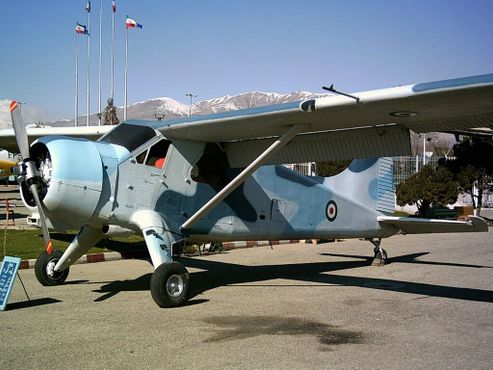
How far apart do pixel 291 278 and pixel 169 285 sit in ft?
12.3

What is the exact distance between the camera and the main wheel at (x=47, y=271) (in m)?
9.44

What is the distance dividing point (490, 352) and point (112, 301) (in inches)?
205

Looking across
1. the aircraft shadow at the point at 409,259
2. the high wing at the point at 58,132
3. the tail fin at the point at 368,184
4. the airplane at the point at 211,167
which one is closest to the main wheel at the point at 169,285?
the airplane at the point at 211,167

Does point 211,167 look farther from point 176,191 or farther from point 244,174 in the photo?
point 244,174

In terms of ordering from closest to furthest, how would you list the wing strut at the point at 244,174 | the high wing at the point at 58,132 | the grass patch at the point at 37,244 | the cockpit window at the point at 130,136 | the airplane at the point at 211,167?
the airplane at the point at 211,167 < the wing strut at the point at 244,174 < the cockpit window at the point at 130,136 < the high wing at the point at 58,132 < the grass patch at the point at 37,244

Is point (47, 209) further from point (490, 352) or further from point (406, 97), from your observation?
point (490, 352)

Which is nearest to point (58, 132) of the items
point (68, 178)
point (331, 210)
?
point (68, 178)

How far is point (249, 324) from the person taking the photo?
271 inches

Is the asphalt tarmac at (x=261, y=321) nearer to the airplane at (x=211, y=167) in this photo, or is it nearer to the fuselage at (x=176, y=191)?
the airplane at (x=211, y=167)

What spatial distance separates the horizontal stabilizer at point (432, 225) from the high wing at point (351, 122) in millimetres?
2241

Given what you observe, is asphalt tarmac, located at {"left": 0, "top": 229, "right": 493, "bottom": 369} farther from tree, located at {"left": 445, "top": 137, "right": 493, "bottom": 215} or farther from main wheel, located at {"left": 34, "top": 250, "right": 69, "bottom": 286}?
tree, located at {"left": 445, "top": 137, "right": 493, "bottom": 215}

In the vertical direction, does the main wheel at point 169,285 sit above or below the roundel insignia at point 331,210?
below

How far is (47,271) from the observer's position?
9.48 meters

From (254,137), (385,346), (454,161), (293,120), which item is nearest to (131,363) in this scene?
(385,346)
